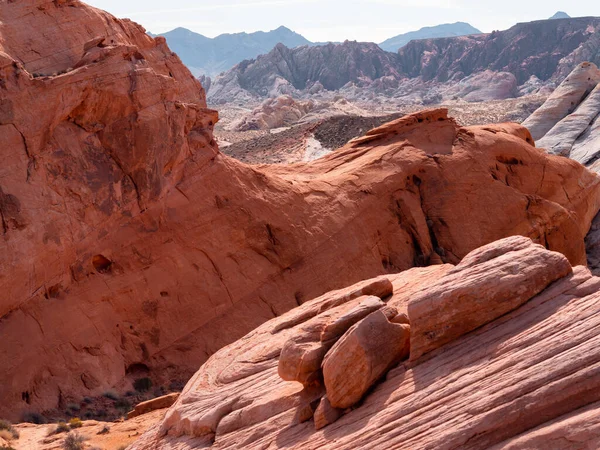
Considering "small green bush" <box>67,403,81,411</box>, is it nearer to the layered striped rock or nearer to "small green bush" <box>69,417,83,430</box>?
"small green bush" <box>69,417,83,430</box>

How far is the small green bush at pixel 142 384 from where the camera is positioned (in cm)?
1504

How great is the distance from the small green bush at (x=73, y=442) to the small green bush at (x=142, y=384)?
320 centimetres

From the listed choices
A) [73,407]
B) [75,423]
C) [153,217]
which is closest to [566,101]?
[153,217]

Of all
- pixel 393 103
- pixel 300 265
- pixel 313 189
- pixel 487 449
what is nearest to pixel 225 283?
pixel 300 265

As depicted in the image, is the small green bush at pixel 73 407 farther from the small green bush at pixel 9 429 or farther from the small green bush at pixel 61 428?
the small green bush at pixel 9 429

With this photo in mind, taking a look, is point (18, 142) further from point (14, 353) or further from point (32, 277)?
point (14, 353)

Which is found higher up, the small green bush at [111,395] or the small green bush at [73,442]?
the small green bush at [73,442]

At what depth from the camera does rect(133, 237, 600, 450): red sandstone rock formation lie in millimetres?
6629

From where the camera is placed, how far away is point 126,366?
15094mm

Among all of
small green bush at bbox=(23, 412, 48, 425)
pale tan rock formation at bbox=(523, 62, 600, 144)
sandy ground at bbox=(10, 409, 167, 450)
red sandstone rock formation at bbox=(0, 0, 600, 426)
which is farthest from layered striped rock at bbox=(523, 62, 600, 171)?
small green bush at bbox=(23, 412, 48, 425)

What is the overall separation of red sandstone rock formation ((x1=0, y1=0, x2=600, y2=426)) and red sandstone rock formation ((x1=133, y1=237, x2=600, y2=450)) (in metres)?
1.41

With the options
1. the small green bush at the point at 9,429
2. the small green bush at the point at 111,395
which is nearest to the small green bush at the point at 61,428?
the small green bush at the point at 9,429

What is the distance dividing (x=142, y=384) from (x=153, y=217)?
12.7ft

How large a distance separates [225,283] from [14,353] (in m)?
5.41
